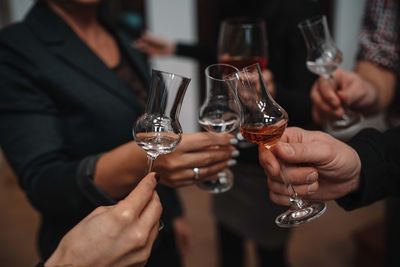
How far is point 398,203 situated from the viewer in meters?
1.25

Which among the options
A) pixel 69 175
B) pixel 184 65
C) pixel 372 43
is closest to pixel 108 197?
pixel 69 175

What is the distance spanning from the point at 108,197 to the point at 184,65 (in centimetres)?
251

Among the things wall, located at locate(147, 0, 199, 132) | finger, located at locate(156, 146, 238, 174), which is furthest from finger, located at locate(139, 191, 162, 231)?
wall, located at locate(147, 0, 199, 132)

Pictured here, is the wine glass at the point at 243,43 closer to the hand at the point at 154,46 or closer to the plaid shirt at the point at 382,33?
the plaid shirt at the point at 382,33

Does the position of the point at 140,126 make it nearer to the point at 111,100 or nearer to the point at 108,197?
the point at 108,197

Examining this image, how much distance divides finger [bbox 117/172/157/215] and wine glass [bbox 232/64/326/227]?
8.9 inches

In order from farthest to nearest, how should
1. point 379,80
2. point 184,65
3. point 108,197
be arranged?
1. point 184,65
2. point 379,80
3. point 108,197

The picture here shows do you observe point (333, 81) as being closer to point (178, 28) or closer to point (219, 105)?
point (219, 105)

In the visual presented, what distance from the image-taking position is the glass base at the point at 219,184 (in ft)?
3.59

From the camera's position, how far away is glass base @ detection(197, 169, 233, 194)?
43.1 inches

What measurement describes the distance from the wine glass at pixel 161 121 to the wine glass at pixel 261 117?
118 millimetres

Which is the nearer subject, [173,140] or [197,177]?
[173,140]

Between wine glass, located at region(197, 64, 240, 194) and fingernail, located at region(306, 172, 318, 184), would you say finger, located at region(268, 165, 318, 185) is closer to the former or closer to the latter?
fingernail, located at region(306, 172, 318, 184)

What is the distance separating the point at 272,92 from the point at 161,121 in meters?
0.61
